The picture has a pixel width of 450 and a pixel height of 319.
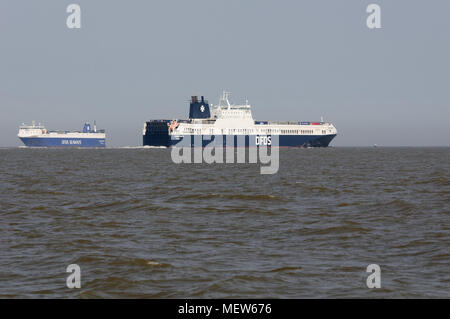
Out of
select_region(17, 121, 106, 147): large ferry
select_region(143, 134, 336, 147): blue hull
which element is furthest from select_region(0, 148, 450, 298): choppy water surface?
select_region(17, 121, 106, 147): large ferry

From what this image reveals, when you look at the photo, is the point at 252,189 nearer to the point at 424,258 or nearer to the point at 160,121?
the point at 424,258

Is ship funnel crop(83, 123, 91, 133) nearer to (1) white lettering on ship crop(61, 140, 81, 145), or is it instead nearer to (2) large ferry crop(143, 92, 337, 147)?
(1) white lettering on ship crop(61, 140, 81, 145)

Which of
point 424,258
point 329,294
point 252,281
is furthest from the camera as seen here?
point 424,258

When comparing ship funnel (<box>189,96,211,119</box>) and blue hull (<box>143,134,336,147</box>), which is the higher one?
ship funnel (<box>189,96,211,119</box>)

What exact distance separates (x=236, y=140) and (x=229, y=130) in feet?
9.49

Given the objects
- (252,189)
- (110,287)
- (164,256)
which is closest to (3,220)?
(164,256)

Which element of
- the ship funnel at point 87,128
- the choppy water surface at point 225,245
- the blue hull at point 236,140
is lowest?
the choppy water surface at point 225,245

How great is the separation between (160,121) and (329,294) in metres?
131

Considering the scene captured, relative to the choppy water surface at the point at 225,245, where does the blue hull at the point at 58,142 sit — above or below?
above

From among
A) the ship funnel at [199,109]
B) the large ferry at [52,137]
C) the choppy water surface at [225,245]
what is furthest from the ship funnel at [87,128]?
the choppy water surface at [225,245]

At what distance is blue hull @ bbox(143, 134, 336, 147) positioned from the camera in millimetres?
127312

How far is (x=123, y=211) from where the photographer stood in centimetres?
1952

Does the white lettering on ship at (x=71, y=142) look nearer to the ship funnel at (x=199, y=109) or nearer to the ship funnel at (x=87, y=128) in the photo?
the ship funnel at (x=87, y=128)

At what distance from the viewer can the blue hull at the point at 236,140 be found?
5012 inches
